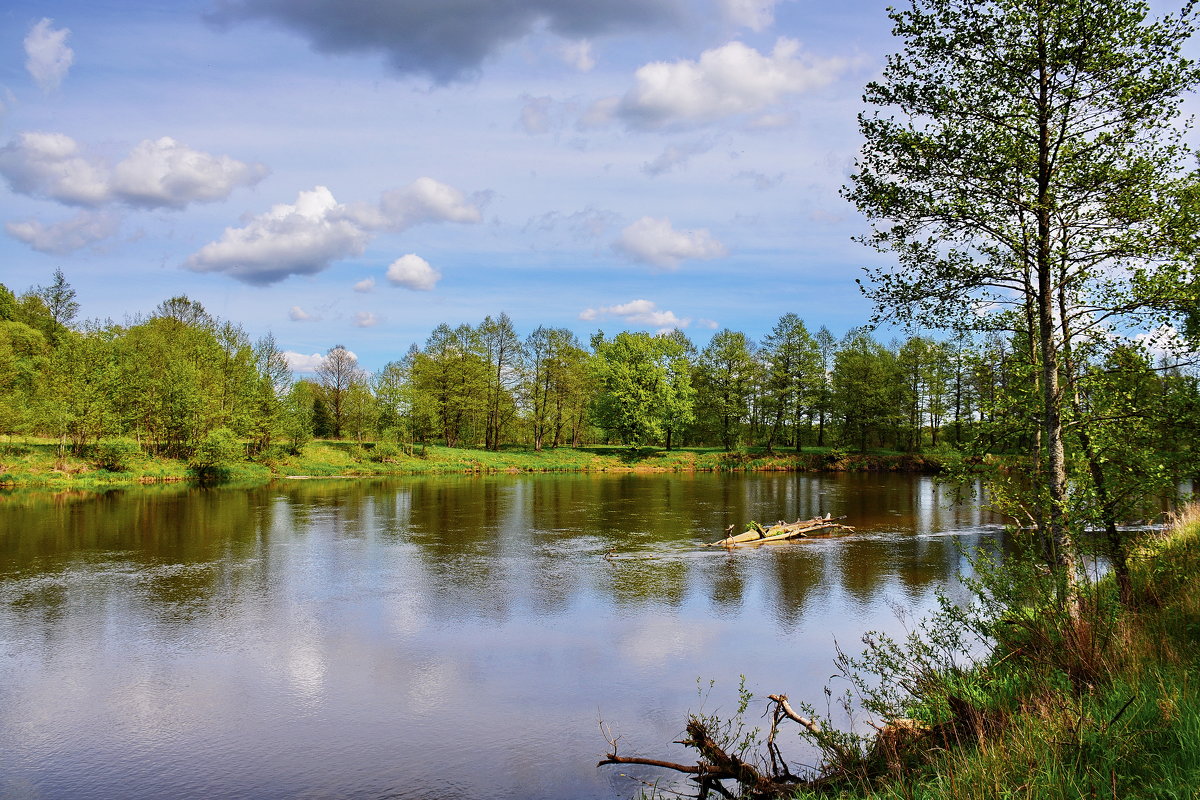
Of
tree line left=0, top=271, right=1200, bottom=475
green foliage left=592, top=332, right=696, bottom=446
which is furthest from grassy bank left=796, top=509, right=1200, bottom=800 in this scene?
green foliage left=592, top=332, right=696, bottom=446

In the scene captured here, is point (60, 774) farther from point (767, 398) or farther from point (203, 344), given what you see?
point (767, 398)

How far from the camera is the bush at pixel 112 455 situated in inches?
1725

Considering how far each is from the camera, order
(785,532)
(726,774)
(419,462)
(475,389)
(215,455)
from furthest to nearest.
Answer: (475,389) → (419,462) → (215,455) → (785,532) → (726,774)

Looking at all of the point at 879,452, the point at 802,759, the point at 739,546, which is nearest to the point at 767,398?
the point at 879,452

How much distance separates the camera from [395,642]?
13.6 meters

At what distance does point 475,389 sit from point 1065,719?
62.9 meters

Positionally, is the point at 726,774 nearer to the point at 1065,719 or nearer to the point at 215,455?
the point at 1065,719

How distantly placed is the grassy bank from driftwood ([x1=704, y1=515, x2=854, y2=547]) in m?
14.5

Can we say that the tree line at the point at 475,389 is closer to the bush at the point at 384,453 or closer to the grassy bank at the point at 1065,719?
the bush at the point at 384,453

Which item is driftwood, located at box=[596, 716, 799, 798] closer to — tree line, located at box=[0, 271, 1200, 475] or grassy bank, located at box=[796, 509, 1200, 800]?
grassy bank, located at box=[796, 509, 1200, 800]

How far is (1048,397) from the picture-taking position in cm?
959

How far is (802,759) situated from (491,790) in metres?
3.84

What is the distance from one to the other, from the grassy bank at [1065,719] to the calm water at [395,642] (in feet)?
10.4

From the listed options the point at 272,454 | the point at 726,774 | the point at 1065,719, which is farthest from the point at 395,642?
the point at 272,454
